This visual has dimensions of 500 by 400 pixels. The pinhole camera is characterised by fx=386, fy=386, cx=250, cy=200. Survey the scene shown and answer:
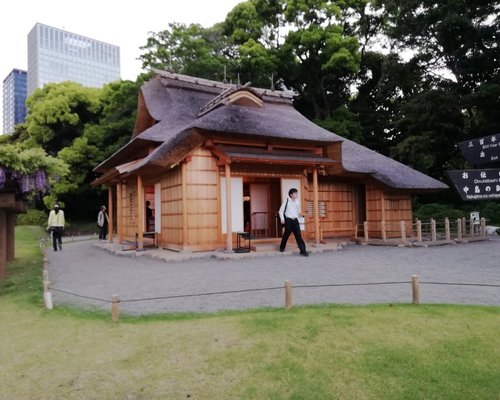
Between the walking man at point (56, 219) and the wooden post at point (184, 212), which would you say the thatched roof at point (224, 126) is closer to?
the wooden post at point (184, 212)

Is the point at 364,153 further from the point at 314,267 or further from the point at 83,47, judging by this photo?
the point at 83,47

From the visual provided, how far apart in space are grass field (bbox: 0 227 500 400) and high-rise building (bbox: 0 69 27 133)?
6462 centimetres

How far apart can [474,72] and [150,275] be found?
2211cm

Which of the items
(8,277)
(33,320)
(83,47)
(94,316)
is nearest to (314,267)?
(94,316)

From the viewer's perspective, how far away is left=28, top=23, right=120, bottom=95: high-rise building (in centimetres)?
6706

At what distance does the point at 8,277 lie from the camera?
8938 mm

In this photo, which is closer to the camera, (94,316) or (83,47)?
(94,316)

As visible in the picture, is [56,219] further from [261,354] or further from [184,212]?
[261,354]

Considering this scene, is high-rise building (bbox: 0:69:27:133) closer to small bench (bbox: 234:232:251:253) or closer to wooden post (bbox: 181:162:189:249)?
wooden post (bbox: 181:162:189:249)

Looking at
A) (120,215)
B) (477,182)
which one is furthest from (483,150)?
(120,215)

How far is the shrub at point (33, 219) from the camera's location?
27297 mm

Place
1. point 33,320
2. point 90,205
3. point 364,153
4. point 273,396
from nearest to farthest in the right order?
point 273,396 < point 33,320 < point 364,153 < point 90,205

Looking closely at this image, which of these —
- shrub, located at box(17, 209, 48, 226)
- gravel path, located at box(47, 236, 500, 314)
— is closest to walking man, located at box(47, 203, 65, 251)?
gravel path, located at box(47, 236, 500, 314)

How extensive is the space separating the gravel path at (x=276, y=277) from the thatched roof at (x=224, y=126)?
3.52 m
